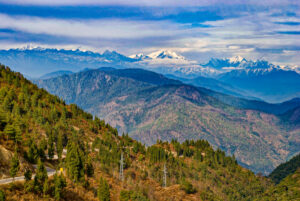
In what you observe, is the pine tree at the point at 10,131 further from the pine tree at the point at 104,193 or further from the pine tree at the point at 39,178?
the pine tree at the point at 104,193

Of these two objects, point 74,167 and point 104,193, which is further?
point 74,167

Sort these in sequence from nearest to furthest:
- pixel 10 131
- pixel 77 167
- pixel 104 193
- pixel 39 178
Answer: pixel 39 178 < pixel 104 193 < pixel 77 167 < pixel 10 131

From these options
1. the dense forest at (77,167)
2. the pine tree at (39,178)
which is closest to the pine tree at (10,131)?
the dense forest at (77,167)

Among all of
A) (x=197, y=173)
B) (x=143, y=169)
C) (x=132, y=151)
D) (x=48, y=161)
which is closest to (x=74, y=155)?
(x=48, y=161)

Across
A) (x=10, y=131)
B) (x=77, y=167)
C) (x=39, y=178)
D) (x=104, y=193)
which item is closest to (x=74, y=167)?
(x=77, y=167)

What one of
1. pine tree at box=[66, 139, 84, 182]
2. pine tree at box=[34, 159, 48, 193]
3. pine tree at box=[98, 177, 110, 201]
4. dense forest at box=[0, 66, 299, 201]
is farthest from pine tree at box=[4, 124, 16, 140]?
pine tree at box=[98, 177, 110, 201]

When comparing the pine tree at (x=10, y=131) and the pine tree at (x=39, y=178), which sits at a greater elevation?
the pine tree at (x=10, y=131)

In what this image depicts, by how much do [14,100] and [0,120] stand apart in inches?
3944

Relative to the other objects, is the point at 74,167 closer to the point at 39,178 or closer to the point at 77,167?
the point at 77,167

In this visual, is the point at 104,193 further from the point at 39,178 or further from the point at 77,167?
the point at 39,178

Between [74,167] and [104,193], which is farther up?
[74,167]

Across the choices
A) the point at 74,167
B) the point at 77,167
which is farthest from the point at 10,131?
the point at 77,167

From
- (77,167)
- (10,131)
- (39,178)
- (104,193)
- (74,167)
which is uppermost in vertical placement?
(10,131)

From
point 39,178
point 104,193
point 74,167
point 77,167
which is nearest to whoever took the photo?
point 39,178
